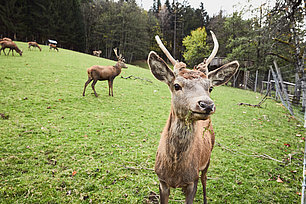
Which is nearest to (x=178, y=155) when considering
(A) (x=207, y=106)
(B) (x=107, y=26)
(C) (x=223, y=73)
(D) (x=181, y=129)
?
(D) (x=181, y=129)

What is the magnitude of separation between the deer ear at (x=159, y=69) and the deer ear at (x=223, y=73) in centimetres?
65

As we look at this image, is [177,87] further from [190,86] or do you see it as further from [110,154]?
[110,154]

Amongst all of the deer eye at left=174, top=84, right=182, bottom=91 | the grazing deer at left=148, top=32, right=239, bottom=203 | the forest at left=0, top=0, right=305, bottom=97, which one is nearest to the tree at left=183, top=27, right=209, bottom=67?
the forest at left=0, top=0, right=305, bottom=97

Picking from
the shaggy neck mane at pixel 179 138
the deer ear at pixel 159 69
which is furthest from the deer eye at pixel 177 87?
the shaggy neck mane at pixel 179 138

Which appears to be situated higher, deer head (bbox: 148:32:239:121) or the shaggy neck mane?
deer head (bbox: 148:32:239:121)

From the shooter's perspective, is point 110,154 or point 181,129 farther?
point 110,154

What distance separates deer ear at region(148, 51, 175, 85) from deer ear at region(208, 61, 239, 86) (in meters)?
0.65

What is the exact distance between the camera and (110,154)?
417 centimetres

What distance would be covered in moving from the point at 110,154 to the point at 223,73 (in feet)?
10.9

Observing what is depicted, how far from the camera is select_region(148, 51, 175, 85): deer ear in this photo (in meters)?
2.11

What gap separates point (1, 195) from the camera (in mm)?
2645

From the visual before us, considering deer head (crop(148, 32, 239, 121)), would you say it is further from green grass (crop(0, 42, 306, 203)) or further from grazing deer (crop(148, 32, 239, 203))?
green grass (crop(0, 42, 306, 203))

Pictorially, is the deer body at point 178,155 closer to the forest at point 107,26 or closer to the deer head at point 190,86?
the deer head at point 190,86

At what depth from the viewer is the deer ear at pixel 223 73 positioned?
7.64ft
